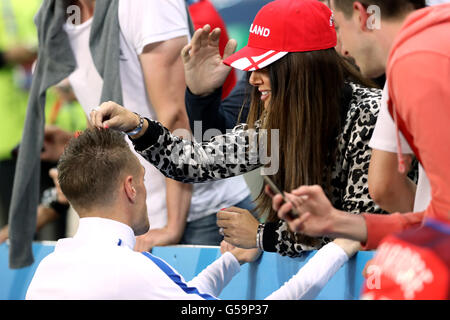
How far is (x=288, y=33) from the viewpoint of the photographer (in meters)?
2.41

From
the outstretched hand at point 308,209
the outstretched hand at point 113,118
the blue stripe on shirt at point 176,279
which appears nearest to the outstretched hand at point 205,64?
the outstretched hand at point 113,118

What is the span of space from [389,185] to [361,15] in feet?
1.64

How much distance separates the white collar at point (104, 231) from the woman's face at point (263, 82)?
68cm

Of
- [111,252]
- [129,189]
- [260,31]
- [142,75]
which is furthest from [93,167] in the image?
[142,75]

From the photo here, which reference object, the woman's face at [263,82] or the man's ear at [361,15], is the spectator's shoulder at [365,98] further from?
the man's ear at [361,15]

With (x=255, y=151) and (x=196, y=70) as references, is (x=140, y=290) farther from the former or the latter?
(x=196, y=70)

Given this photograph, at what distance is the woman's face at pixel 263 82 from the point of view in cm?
245

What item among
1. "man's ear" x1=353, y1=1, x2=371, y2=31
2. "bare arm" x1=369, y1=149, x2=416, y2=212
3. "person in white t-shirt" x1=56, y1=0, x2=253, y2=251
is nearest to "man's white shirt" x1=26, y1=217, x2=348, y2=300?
"bare arm" x1=369, y1=149, x2=416, y2=212

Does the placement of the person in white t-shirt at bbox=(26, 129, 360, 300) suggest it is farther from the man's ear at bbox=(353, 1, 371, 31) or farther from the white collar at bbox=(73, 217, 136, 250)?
the man's ear at bbox=(353, 1, 371, 31)

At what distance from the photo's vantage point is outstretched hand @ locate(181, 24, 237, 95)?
263 cm

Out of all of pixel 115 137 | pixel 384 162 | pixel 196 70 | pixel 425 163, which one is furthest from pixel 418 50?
pixel 196 70

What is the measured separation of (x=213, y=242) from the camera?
2.97 m

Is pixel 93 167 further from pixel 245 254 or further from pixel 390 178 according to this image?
pixel 390 178

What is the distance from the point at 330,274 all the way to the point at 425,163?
0.69 m
